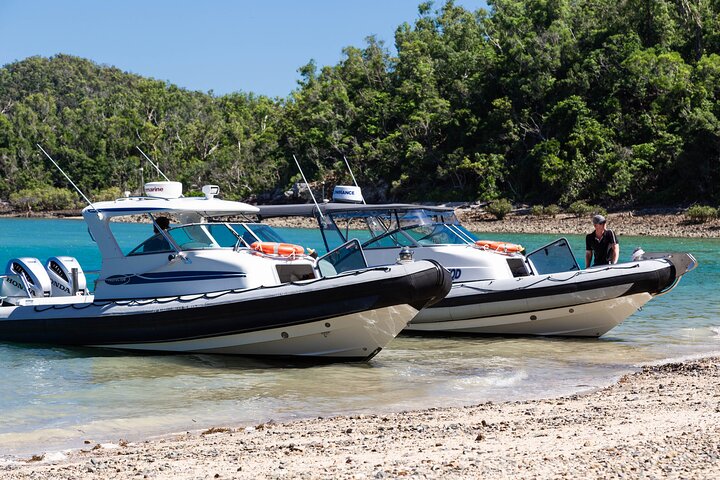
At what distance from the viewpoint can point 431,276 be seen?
10.7m

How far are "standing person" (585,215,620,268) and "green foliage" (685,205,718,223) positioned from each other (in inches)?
1275

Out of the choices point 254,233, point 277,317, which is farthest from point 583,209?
point 277,317

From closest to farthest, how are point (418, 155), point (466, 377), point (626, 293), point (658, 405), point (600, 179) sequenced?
1. point (658, 405)
2. point (466, 377)
3. point (626, 293)
4. point (600, 179)
5. point (418, 155)

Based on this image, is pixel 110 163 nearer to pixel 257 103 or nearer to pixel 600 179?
pixel 257 103

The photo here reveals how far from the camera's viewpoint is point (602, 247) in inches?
534

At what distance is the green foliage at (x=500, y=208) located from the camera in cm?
5331

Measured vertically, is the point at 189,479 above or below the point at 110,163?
below

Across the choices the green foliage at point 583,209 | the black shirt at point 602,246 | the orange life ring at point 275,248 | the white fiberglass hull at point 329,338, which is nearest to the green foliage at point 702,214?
the green foliage at point 583,209

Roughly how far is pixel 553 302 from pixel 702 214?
33474 mm

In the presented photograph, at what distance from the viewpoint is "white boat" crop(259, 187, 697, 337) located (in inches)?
510

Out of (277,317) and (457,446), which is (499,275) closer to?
(277,317)

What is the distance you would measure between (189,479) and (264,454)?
79 cm

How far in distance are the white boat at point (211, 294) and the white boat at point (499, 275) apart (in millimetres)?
1832

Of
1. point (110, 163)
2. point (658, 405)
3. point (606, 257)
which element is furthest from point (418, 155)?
point (658, 405)
